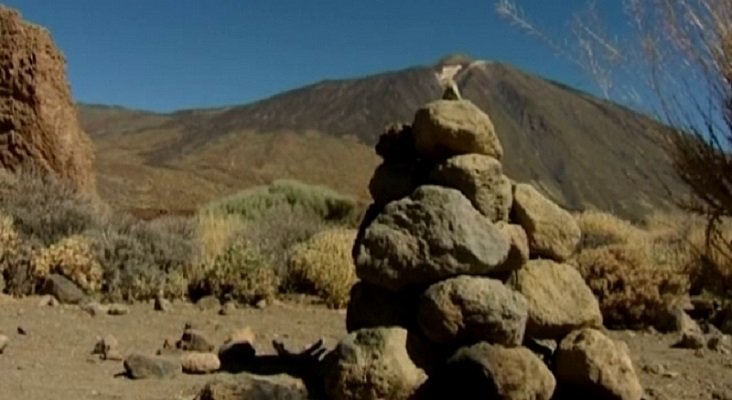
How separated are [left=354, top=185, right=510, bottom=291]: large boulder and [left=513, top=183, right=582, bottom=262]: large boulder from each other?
442mm

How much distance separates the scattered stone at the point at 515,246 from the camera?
6816 mm

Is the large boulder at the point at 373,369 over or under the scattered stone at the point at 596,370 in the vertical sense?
over

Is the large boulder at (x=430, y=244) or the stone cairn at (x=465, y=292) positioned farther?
the large boulder at (x=430, y=244)

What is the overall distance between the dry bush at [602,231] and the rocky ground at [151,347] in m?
5.54

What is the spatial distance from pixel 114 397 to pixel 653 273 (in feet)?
21.9

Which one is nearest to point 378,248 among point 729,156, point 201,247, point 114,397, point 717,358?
point 114,397

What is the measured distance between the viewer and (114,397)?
6172mm

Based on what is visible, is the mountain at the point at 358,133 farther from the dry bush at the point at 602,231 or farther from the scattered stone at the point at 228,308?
the scattered stone at the point at 228,308

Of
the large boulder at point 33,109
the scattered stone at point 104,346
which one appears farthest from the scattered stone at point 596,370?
the large boulder at point 33,109

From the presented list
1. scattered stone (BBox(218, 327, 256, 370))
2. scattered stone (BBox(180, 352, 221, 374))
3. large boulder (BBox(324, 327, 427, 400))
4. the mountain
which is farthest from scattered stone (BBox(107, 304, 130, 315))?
the mountain

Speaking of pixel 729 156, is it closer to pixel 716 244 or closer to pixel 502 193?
pixel 716 244

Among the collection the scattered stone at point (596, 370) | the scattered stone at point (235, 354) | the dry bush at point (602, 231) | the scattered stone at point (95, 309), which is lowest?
the dry bush at point (602, 231)

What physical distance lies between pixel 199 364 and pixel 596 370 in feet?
8.24

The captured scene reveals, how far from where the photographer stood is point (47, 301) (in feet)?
32.7
